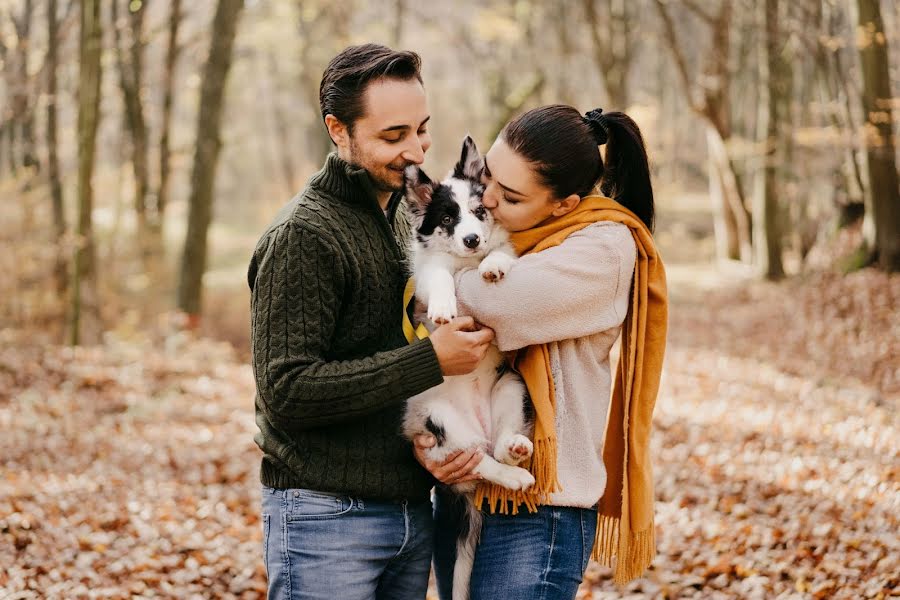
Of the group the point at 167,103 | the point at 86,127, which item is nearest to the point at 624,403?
the point at 86,127

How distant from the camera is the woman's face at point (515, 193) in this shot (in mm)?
2885

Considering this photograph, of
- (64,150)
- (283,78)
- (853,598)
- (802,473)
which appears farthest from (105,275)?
(283,78)

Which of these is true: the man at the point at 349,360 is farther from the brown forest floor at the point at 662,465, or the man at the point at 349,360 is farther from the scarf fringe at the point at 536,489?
the brown forest floor at the point at 662,465

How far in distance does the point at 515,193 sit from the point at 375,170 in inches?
20.5

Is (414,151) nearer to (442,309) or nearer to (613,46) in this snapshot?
(442,309)

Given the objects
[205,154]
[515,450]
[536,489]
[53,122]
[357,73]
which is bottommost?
[536,489]

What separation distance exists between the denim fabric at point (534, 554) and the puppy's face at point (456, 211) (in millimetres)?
1101

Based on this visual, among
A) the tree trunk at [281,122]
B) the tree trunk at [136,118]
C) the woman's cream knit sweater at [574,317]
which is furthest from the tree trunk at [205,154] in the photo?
the tree trunk at [281,122]

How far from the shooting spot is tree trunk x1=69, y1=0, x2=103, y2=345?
11.2 m

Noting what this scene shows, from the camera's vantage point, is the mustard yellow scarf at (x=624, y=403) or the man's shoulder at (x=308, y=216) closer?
the man's shoulder at (x=308, y=216)

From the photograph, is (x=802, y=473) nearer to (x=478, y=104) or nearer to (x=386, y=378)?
(x=386, y=378)

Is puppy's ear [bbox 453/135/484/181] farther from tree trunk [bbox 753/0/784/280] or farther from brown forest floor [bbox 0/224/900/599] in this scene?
tree trunk [bbox 753/0/784/280]

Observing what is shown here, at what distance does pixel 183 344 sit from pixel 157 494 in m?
6.19

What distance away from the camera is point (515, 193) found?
116 inches
